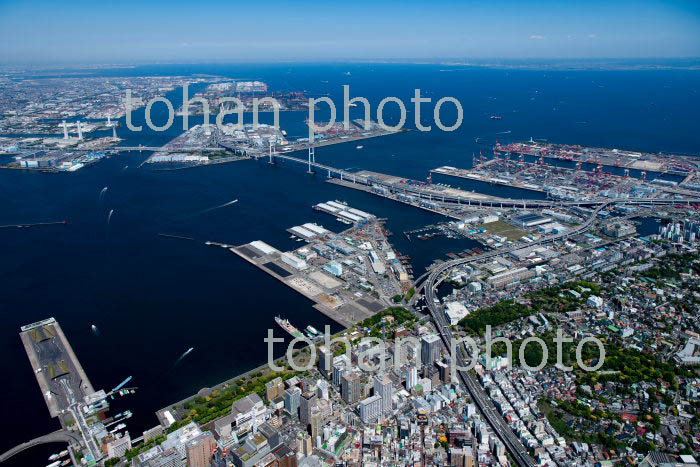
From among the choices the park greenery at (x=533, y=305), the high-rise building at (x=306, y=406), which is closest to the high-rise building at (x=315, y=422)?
the high-rise building at (x=306, y=406)

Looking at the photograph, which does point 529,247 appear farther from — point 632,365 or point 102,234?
point 102,234

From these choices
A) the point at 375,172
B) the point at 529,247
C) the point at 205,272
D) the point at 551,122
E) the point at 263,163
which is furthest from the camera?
the point at 551,122

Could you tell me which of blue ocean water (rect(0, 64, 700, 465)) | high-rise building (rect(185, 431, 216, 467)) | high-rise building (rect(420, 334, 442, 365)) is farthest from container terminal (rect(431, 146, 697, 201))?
high-rise building (rect(185, 431, 216, 467))

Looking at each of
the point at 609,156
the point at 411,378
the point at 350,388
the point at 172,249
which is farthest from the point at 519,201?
the point at 350,388

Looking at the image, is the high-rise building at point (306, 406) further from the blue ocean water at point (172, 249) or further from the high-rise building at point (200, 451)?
the blue ocean water at point (172, 249)

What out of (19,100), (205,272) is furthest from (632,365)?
(19,100)

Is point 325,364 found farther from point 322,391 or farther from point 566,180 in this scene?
point 566,180

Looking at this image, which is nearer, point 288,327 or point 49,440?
point 49,440
